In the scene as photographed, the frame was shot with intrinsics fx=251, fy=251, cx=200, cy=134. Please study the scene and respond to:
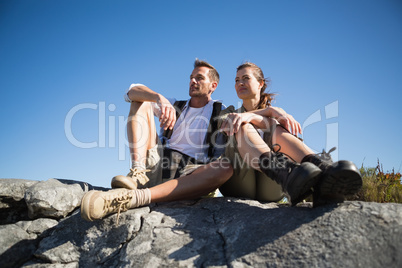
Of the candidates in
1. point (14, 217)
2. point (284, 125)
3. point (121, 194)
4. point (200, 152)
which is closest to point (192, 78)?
point (200, 152)

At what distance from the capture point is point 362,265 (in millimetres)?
1500

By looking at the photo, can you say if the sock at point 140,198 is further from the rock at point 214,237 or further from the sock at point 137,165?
the sock at point 137,165

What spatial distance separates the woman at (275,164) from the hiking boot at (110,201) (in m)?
0.99

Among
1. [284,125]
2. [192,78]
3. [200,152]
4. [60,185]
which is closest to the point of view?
[284,125]

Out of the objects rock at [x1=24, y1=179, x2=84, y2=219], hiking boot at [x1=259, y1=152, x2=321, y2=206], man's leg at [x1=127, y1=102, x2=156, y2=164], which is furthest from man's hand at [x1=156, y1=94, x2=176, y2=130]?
rock at [x1=24, y1=179, x2=84, y2=219]

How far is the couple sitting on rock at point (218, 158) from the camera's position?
6.23 feet

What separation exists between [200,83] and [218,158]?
1439 mm

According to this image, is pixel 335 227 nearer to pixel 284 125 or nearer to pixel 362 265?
pixel 362 265

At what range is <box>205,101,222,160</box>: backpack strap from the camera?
338 centimetres

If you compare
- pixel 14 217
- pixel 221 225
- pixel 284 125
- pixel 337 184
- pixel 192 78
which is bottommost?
pixel 14 217

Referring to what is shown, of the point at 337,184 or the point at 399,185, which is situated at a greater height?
the point at 337,184

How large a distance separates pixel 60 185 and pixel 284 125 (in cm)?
271

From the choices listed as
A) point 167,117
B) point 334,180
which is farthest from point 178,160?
point 334,180

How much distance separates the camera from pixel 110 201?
2.27 metres
